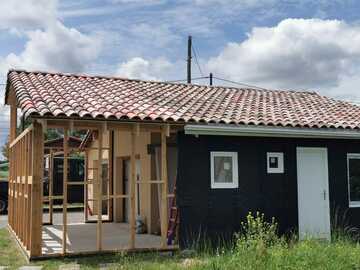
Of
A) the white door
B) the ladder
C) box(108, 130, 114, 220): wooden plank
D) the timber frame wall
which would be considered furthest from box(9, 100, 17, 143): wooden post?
the white door

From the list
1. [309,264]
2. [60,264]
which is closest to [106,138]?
[60,264]

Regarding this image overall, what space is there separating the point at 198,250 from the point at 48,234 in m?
5.61

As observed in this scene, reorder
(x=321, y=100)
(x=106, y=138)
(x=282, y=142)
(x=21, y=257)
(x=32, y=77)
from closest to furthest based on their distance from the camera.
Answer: (x=21, y=257), (x=282, y=142), (x=32, y=77), (x=321, y=100), (x=106, y=138)

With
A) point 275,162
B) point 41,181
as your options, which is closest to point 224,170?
point 275,162

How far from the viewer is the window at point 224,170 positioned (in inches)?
496

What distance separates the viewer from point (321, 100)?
58.3ft

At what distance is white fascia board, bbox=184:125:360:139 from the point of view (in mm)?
12200

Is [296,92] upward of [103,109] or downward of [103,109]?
upward

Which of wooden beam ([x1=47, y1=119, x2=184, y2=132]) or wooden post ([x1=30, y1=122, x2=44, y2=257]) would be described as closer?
wooden post ([x1=30, y1=122, x2=44, y2=257])

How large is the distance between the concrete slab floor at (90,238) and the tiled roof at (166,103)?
3.08 meters

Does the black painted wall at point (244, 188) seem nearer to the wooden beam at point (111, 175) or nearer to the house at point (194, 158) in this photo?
the house at point (194, 158)

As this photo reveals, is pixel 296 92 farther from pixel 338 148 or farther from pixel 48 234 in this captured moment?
pixel 48 234

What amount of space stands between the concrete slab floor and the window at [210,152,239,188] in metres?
2.06

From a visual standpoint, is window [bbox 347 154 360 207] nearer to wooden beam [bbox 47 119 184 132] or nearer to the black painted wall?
the black painted wall
